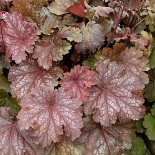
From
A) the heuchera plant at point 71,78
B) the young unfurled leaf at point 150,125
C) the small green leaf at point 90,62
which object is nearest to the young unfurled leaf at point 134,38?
the heuchera plant at point 71,78

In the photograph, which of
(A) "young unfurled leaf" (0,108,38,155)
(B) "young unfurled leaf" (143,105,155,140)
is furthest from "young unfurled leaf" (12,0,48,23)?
(B) "young unfurled leaf" (143,105,155,140)

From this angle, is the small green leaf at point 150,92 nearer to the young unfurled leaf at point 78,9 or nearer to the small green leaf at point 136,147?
the small green leaf at point 136,147

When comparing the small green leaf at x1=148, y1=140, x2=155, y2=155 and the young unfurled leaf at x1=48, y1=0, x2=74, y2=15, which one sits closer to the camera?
the young unfurled leaf at x1=48, y1=0, x2=74, y2=15

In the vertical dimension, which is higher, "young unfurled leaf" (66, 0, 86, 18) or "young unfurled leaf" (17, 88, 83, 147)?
"young unfurled leaf" (66, 0, 86, 18)

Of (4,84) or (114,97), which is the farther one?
(4,84)

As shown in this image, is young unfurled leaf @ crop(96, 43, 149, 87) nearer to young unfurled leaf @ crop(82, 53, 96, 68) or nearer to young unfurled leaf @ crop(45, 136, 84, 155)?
young unfurled leaf @ crop(82, 53, 96, 68)

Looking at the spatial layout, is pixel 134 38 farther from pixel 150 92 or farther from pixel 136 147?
pixel 136 147

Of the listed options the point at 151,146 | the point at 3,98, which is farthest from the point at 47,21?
the point at 151,146
